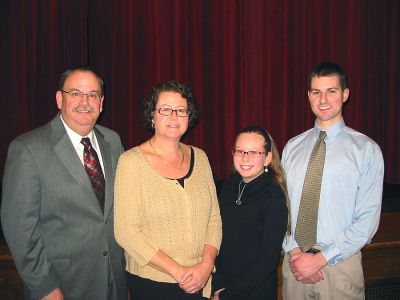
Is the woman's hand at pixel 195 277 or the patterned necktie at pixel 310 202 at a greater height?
the patterned necktie at pixel 310 202

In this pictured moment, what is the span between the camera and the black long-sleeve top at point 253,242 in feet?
4.95

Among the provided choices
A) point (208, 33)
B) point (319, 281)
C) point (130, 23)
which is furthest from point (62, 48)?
point (319, 281)

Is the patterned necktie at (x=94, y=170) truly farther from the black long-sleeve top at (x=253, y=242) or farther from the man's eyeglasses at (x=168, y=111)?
the black long-sleeve top at (x=253, y=242)

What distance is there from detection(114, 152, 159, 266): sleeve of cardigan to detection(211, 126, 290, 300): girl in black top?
1.16 ft

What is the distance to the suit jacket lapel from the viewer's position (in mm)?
1522

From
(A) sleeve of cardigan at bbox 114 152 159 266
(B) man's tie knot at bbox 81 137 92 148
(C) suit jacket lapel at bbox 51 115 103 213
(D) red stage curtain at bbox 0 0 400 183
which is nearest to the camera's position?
(A) sleeve of cardigan at bbox 114 152 159 266

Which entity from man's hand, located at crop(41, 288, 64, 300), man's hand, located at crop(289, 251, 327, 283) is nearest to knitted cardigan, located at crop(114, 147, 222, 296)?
man's hand, located at crop(41, 288, 64, 300)

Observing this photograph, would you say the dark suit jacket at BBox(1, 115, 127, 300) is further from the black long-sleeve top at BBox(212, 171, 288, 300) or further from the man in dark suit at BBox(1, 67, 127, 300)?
the black long-sleeve top at BBox(212, 171, 288, 300)

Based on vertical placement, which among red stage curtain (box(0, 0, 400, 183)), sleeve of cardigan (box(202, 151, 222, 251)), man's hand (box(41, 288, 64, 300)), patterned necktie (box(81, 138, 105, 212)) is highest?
red stage curtain (box(0, 0, 400, 183))

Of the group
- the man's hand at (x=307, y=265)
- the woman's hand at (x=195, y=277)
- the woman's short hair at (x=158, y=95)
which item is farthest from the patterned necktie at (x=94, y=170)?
the man's hand at (x=307, y=265)

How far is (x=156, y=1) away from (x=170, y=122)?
8.26ft

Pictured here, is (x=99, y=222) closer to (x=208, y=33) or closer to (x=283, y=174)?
(x=283, y=174)

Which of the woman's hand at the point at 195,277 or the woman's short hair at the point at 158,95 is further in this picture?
the woman's short hair at the point at 158,95

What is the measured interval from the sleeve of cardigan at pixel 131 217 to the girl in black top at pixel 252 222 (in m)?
0.35
